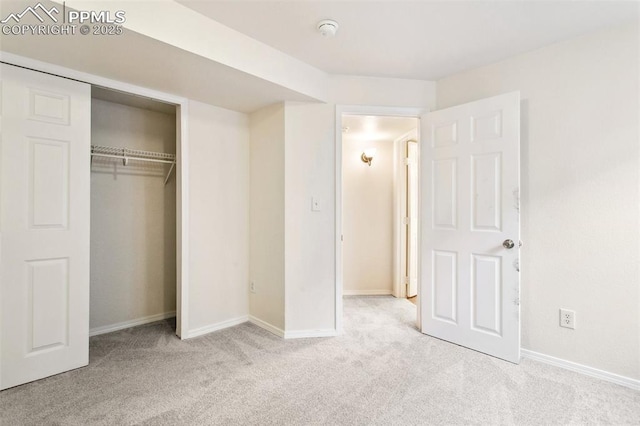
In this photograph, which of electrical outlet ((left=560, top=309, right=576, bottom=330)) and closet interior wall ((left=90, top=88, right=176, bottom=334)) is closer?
electrical outlet ((left=560, top=309, right=576, bottom=330))

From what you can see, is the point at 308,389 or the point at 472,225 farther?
the point at 472,225

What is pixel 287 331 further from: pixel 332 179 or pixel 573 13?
pixel 573 13

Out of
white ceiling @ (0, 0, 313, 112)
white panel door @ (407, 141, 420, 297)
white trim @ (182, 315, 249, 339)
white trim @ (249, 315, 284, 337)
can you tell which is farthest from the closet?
white panel door @ (407, 141, 420, 297)

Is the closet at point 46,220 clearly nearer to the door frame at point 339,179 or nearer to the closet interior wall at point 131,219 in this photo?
the closet interior wall at point 131,219

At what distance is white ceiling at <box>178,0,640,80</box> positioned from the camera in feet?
6.23

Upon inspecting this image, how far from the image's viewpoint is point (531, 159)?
95.3 inches

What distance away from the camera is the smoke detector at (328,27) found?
2043 mm

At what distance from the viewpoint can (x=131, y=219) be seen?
312 centimetres

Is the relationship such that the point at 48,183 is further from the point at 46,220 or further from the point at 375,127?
the point at 375,127

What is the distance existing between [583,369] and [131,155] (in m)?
4.11

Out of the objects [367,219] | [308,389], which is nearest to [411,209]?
[367,219]

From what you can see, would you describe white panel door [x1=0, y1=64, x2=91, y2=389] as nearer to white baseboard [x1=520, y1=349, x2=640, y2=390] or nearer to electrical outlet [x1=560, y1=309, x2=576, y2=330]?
white baseboard [x1=520, y1=349, x2=640, y2=390]

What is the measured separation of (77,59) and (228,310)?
91.8 inches

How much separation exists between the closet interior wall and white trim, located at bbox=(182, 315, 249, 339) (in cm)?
71
